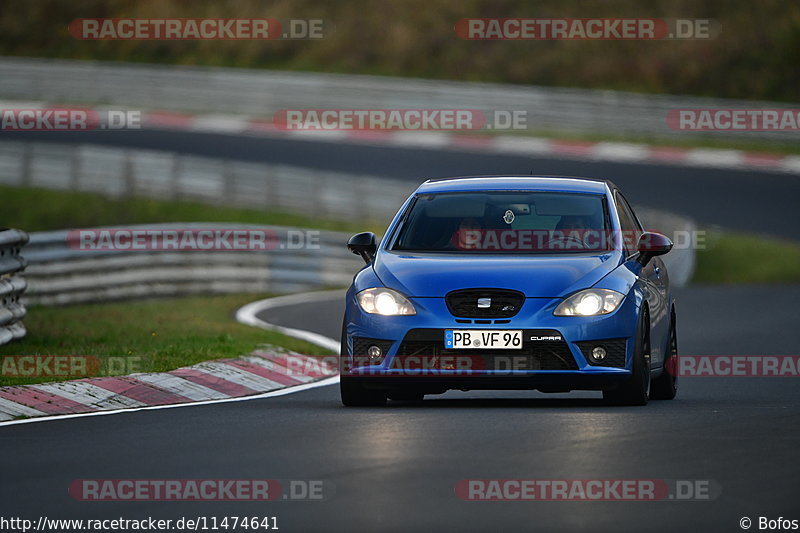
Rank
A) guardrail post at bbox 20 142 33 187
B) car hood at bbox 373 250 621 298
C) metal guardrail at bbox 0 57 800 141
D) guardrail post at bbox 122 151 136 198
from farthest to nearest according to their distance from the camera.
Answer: metal guardrail at bbox 0 57 800 141 < guardrail post at bbox 20 142 33 187 < guardrail post at bbox 122 151 136 198 < car hood at bbox 373 250 621 298

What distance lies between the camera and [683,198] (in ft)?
110

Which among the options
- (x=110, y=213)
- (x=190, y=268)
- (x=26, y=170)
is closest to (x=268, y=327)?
(x=190, y=268)

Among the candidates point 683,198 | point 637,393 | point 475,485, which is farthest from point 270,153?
point 475,485

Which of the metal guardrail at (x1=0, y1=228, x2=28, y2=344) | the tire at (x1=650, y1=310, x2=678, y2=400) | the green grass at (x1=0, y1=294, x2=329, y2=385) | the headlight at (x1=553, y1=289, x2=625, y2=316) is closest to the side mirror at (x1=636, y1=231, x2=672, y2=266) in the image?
the headlight at (x1=553, y1=289, x2=625, y2=316)

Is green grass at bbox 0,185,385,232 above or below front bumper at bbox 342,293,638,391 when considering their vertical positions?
above

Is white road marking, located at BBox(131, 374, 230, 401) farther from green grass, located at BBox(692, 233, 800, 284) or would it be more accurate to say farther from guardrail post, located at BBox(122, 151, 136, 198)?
guardrail post, located at BBox(122, 151, 136, 198)

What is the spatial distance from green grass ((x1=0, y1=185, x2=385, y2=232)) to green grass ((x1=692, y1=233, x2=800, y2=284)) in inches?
236

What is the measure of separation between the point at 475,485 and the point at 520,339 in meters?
3.14

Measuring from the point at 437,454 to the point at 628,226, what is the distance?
4203mm

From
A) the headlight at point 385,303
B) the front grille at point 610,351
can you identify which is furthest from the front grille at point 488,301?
the front grille at point 610,351

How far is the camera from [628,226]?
12781 mm

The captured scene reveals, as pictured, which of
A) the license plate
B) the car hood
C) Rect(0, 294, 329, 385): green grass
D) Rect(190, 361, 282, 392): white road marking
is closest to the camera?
the license plate

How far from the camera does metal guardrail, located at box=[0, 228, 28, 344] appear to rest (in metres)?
14.7

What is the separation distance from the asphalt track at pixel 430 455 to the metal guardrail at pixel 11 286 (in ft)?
10.0
